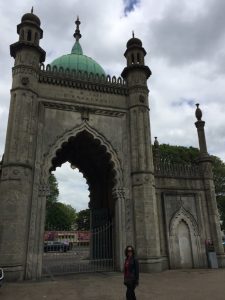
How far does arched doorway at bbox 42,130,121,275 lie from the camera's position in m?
14.1

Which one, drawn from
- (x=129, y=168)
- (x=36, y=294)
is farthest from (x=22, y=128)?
(x=36, y=294)

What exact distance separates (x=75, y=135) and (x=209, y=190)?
8435 millimetres

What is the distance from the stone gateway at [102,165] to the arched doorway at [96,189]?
9cm

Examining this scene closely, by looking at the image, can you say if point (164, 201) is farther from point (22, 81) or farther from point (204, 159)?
point (22, 81)

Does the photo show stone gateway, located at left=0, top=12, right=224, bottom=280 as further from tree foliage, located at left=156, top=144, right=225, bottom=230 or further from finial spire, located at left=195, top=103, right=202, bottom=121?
tree foliage, located at left=156, top=144, right=225, bottom=230

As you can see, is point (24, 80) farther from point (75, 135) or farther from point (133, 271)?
point (133, 271)

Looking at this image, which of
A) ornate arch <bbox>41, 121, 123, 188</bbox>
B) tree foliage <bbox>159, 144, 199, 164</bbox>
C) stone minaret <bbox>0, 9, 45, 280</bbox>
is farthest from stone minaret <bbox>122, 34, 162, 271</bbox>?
tree foliage <bbox>159, 144, 199, 164</bbox>

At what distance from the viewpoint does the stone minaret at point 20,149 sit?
1039cm

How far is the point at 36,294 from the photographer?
779cm

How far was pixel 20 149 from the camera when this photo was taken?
11.8 m

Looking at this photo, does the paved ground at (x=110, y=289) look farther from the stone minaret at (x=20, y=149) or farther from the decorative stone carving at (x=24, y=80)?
the decorative stone carving at (x=24, y=80)

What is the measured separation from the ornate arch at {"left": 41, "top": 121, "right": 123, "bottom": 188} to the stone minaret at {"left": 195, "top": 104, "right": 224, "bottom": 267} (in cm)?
566

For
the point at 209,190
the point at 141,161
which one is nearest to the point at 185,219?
the point at 209,190

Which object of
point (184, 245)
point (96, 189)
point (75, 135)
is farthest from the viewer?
point (96, 189)
